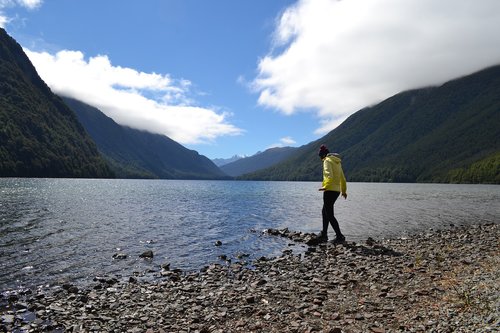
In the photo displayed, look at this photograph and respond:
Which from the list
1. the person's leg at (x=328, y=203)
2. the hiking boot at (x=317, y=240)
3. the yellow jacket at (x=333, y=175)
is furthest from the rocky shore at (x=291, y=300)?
the hiking boot at (x=317, y=240)

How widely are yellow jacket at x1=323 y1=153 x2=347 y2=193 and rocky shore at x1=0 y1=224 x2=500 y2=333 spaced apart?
169 inches

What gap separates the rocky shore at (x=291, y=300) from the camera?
10.1 metres

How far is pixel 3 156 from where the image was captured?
193000 millimetres

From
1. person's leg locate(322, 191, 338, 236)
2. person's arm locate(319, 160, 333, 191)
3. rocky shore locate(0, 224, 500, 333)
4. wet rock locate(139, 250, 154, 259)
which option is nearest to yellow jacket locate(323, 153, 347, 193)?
person's arm locate(319, 160, 333, 191)

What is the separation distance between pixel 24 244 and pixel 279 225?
22385 mm

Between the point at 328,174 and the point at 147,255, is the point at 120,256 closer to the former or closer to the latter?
the point at 147,255

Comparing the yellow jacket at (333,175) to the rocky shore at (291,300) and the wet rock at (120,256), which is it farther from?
the wet rock at (120,256)

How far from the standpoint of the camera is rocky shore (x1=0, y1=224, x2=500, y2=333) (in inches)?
399

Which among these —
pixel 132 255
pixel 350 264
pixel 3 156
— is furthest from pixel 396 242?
pixel 3 156

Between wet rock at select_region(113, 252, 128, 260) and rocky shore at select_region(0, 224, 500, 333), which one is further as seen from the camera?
wet rock at select_region(113, 252, 128, 260)

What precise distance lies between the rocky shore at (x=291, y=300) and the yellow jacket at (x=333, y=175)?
4285 mm

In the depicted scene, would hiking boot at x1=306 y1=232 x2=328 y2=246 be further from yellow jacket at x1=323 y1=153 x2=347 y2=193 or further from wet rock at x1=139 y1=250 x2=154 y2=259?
wet rock at x1=139 y1=250 x2=154 y2=259

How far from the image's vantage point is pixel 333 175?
2152 cm

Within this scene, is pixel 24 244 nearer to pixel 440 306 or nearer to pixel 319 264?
pixel 319 264
